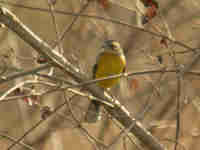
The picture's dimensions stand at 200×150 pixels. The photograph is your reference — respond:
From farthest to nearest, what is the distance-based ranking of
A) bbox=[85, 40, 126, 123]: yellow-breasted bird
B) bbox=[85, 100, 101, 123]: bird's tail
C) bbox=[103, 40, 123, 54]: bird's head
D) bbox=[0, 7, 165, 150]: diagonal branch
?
bbox=[103, 40, 123, 54]: bird's head
bbox=[85, 40, 126, 123]: yellow-breasted bird
bbox=[85, 100, 101, 123]: bird's tail
bbox=[0, 7, 165, 150]: diagonal branch

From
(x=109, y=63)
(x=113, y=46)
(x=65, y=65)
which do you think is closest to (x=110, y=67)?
(x=109, y=63)

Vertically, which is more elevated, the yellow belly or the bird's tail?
the yellow belly

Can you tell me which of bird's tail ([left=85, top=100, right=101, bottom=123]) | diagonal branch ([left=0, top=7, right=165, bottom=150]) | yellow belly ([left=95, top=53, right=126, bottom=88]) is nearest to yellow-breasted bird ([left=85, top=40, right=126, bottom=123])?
yellow belly ([left=95, top=53, right=126, bottom=88])

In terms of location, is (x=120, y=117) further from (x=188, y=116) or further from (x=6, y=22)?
(x=188, y=116)

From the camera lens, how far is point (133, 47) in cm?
590

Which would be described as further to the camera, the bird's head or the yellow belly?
the bird's head

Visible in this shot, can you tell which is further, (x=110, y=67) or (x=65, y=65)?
(x=110, y=67)

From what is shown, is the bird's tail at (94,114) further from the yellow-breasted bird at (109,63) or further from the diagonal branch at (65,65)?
the diagonal branch at (65,65)

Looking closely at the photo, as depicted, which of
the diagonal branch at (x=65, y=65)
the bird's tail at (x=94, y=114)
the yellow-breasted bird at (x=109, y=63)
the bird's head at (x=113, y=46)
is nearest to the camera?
the diagonal branch at (x=65, y=65)

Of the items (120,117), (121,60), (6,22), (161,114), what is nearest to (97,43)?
(121,60)

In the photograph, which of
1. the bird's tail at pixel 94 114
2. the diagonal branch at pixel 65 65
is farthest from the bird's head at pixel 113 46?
the diagonal branch at pixel 65 65

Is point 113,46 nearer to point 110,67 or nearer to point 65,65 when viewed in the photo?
point 110,67

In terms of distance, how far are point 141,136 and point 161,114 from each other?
6.57ft

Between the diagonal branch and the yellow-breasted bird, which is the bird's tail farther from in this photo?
the diagonal branch
